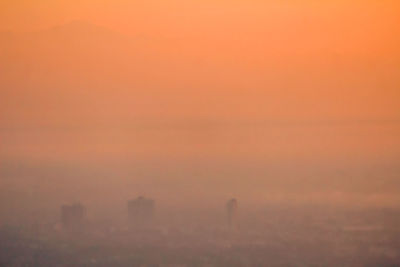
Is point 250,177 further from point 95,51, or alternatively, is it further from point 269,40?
point 95,51

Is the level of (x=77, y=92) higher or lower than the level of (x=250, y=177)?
higher

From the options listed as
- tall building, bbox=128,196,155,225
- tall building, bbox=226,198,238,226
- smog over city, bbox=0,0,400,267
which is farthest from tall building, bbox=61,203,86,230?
tall building, bbox=226,198,238,226

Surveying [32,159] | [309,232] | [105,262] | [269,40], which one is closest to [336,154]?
[309,232]

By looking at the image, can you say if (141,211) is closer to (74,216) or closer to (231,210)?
(74,216)

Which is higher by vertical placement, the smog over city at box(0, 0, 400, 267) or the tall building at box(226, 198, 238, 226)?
the smog over city at box(0, 0, 400, 267)

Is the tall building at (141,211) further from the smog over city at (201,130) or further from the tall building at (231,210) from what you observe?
the tall building at (231,210)

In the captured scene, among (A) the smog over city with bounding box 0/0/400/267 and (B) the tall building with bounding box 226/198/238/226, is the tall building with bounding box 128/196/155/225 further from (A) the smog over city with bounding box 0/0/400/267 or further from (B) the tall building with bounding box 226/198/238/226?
(B) the tall building with bounding box 226/198/238/226
